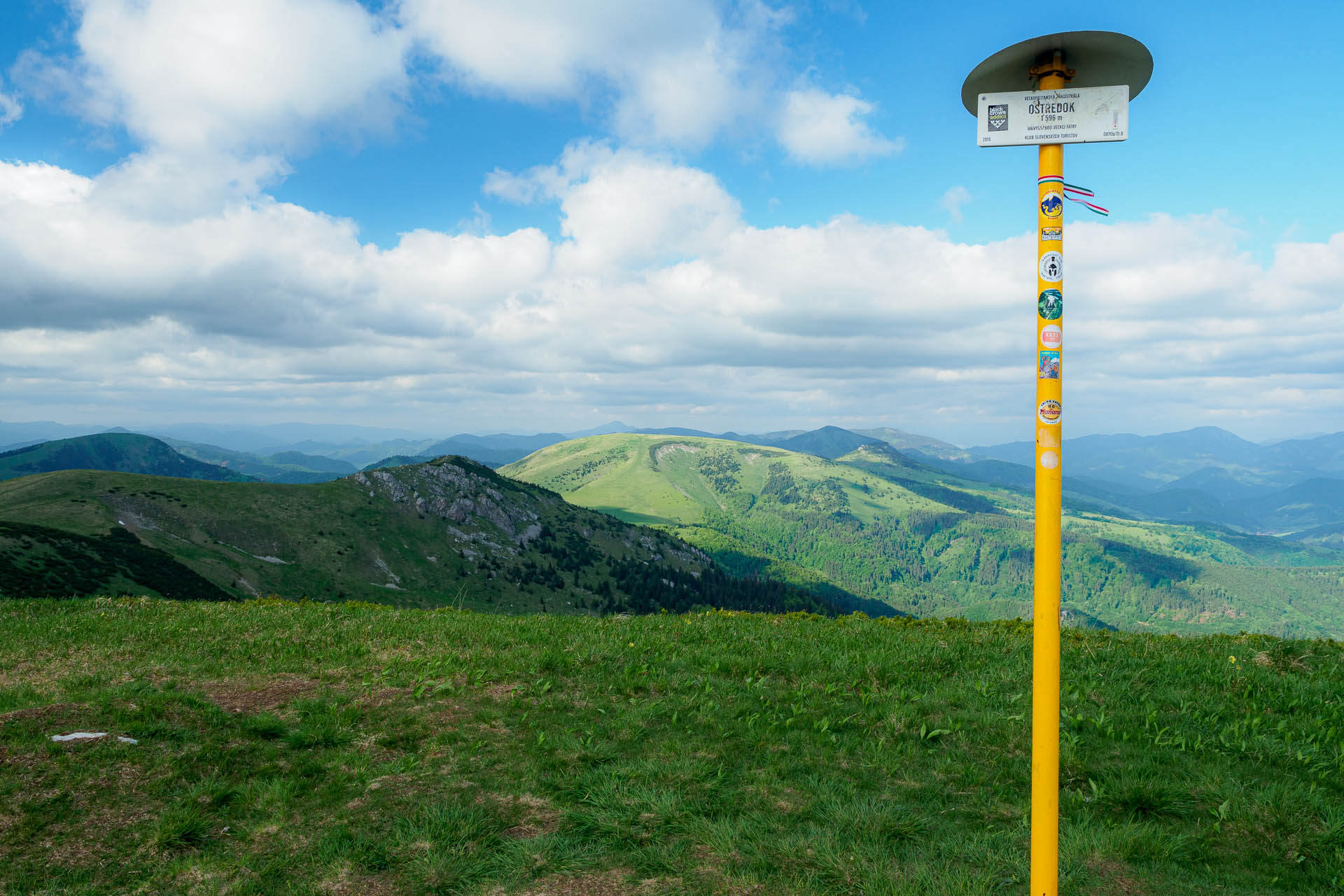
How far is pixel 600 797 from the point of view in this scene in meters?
7.48

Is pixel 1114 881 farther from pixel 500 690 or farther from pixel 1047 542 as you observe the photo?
pixel 500 690

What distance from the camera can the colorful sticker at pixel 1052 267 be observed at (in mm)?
4988

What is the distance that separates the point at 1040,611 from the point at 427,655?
11398mm

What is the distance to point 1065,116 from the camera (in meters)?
5.17

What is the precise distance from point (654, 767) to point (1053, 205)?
7841 mm

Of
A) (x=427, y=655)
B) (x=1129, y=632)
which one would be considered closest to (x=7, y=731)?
(x=427, y=655)

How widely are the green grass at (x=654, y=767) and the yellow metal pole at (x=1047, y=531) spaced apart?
1221mm

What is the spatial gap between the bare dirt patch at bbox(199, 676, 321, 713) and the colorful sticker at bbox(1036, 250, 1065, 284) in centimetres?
1222

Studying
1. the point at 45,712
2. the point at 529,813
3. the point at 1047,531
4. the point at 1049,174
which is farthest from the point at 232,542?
the point at 1049,174

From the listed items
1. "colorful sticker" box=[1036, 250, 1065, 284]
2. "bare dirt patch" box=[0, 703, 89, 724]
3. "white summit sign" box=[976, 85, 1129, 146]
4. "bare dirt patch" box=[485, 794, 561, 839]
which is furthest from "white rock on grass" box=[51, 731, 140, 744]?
"white summit sign" box=[976, 85, 1129, 146]

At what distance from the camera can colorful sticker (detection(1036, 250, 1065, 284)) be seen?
A: 4.99 meters

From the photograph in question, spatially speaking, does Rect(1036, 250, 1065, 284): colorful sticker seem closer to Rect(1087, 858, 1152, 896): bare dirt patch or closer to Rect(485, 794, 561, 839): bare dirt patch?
Rect(1087, 858, 1152, 896): bare dirt patch

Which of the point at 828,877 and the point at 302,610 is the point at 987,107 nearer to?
the point at 828,877

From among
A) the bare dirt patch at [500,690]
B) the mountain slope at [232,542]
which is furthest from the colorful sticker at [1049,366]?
the mountain slope at [232,542]
